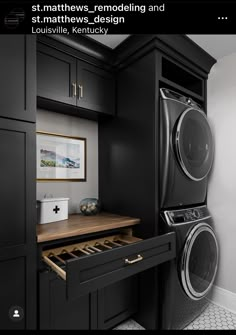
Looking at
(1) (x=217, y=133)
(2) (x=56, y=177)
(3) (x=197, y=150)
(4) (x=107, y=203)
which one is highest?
(1) (x=217, y=133)

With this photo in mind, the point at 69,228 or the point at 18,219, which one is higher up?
the point at 18,219

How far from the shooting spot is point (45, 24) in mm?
1220

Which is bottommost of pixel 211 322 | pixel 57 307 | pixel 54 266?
pixel 211 322

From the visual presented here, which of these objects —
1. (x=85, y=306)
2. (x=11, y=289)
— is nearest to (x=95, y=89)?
(x=11, y=289)

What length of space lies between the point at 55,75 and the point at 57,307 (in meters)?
1.50

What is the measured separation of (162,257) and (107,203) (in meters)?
0.86

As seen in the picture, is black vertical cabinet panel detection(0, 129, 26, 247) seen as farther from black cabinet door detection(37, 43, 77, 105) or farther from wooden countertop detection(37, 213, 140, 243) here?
black cabinet door detection(37, 43, 77, 105)

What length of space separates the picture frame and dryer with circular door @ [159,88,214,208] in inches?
32.5

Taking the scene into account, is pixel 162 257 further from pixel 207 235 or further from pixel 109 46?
pixel 109 46

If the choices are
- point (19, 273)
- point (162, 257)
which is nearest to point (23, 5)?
point (19, 273)

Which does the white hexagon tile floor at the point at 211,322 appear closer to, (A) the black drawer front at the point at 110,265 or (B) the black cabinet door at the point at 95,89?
(A) the black drawer front at the point at 110,265

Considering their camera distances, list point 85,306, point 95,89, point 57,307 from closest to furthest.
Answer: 1. point 57,307
2. point 85,306
3. point 95,89

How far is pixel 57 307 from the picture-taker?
3.78 ft

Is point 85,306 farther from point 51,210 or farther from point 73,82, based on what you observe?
point 73,82
